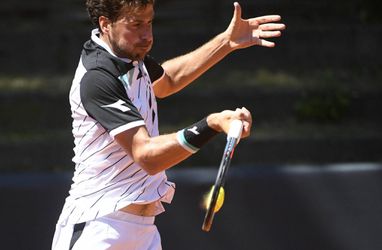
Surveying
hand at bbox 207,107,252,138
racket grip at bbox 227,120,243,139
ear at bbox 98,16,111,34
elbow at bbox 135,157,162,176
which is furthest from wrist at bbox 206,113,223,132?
ear at bbox 98,16,111,34

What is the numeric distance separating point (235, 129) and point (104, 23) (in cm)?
94

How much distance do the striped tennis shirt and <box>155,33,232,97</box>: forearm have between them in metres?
0.63

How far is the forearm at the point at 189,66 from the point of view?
5.14 m

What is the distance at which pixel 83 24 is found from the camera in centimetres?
1190

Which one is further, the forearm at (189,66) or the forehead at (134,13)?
the forearm at (189,66)

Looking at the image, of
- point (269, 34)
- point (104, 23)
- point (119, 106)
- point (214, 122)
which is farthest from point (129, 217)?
point (269, 34)

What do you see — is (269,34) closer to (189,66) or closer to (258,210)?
(189,66)

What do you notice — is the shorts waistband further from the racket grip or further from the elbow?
the racket grip

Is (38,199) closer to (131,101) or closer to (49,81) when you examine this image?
(131,101)

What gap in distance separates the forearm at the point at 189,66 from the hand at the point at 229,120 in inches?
48.3

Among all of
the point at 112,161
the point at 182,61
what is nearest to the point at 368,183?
the point at 182,61

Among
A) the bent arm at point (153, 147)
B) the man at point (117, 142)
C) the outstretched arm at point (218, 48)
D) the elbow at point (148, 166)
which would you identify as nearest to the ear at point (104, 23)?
the man at point (117, 142)

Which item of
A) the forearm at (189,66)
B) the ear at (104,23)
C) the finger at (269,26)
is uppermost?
the ear at (104,23)

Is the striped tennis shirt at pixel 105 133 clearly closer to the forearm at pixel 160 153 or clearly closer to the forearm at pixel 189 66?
the forearm at pixel 160 153
